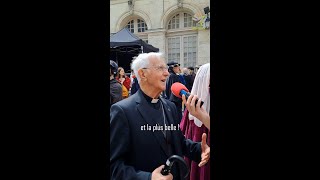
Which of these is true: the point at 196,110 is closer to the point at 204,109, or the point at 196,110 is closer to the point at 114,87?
the point at 204,109

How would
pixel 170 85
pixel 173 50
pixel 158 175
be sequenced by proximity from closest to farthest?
pixel 158 175
pixel 170 85
pixel 173 50

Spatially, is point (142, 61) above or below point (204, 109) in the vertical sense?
above

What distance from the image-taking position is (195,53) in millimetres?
1844

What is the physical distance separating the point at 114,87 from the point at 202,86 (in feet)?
1.65

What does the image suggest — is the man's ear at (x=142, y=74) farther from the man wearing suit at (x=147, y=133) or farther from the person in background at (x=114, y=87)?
the person in background at (x=114, y=87)

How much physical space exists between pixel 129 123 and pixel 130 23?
608mm

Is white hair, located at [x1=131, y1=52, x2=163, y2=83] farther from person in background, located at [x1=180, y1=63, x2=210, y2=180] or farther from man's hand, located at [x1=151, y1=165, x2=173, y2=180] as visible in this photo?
man's hand, located at [x1=151, y1=165, x2=173, y2=180]

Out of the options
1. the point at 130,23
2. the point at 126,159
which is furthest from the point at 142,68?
the point at 126,159

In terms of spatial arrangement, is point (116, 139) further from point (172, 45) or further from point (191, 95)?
point (172, 45)

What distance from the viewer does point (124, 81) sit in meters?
1.75

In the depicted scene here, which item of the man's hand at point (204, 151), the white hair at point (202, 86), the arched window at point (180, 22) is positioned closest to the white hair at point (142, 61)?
the white hair at point (202, 86)

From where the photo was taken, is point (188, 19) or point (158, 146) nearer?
point (158, 146)

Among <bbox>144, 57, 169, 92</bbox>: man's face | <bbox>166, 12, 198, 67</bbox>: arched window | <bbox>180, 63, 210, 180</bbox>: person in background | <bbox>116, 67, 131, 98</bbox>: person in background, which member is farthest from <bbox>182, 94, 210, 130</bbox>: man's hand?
<bbox>116, 67, 131, 98</bbox>: person in background

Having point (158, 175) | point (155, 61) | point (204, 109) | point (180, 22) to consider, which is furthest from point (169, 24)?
point (158, 175)
